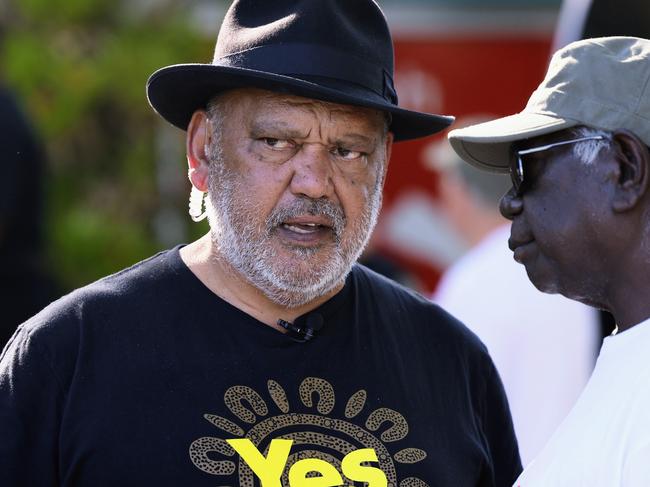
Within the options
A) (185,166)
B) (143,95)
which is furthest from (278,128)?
(185,166)

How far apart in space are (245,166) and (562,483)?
3.71 feet

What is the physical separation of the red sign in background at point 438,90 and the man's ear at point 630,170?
484 cm

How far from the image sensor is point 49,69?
6.70 m

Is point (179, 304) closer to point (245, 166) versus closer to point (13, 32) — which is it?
point (245, 166)

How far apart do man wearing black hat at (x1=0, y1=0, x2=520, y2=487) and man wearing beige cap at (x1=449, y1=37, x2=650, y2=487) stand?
42cm

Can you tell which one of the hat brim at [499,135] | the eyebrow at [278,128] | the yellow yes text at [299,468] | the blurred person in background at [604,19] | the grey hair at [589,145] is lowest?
the yellow yes text at [299,468]

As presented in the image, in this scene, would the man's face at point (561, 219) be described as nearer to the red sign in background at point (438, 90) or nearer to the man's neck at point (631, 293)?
the man's neck at point (631, 293)

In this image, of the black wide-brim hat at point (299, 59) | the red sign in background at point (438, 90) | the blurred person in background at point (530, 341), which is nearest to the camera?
the black wide-brim hat at point (299, 59)

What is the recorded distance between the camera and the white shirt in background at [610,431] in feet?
8.21

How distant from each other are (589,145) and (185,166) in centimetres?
450

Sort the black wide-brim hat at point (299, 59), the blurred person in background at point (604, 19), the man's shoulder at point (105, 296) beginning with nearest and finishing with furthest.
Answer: the man's shoulder at point (105, 296) < the black wide-brim hat at point (299, 59) < the blurred person in background at point (604, 19)

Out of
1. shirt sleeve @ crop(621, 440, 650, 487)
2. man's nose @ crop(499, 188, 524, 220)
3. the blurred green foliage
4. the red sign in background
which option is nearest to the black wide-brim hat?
man's nose @ crop(499, 188, 524, 220)

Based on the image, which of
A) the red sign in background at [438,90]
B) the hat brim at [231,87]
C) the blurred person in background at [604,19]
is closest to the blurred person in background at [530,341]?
the blurred person in background at [604,19]

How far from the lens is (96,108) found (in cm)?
698
